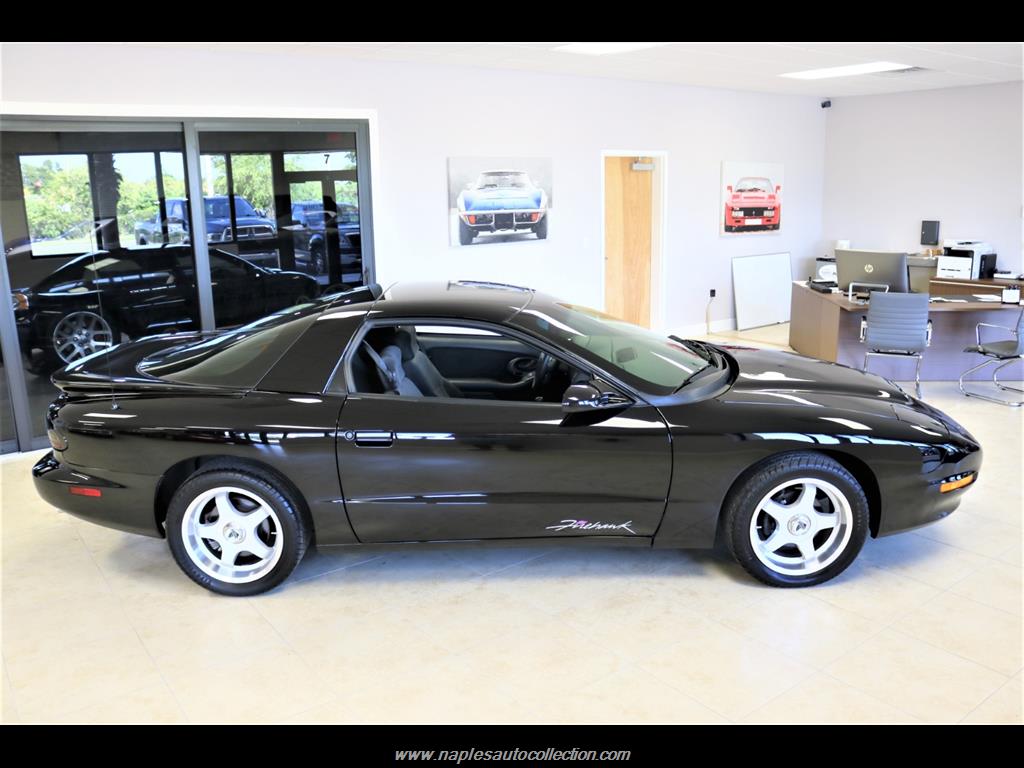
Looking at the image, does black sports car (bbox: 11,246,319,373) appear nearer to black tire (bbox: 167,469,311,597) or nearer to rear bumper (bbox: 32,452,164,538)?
rear bumper (bbox: 32,452,164,538)

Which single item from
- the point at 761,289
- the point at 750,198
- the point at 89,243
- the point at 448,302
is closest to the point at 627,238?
the point at 750,198

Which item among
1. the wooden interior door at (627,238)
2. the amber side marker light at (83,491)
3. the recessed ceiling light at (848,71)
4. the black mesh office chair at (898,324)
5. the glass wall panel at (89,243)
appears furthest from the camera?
the wooden interior door at (627,238)

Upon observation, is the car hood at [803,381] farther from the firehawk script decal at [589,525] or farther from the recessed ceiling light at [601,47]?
the recessed ceiling light at [601,47]

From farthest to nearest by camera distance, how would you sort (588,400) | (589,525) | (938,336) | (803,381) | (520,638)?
(938,336)
(803,381)
(589,525)
(588,400)
(520,638)

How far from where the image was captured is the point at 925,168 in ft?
33.8

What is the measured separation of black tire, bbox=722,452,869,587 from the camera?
349 cm

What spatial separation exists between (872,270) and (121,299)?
6.35 meters

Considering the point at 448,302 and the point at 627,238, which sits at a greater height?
the point at 627,238

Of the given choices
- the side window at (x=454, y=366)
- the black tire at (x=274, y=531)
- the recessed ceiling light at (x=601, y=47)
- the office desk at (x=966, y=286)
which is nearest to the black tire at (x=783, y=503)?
the side window at (x=454, y=366)

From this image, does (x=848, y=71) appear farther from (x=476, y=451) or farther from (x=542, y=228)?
(x=476, y=451)

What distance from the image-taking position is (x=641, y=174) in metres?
9.37

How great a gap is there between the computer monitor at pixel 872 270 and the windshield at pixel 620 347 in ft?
13.9

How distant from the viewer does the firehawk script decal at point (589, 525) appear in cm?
354
